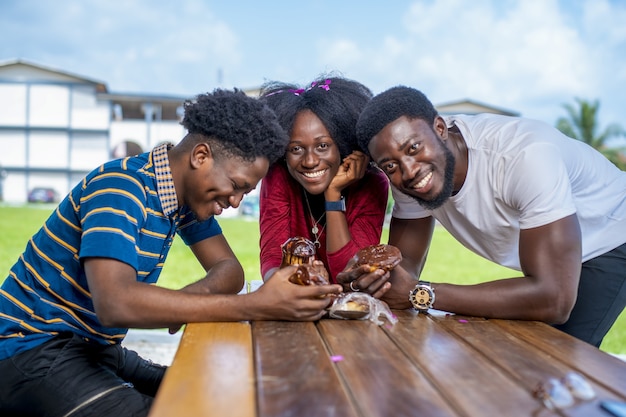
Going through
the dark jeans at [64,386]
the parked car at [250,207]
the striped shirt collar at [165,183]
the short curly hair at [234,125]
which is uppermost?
the short curly hair at [234,125]

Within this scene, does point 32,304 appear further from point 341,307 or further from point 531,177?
point 531,177

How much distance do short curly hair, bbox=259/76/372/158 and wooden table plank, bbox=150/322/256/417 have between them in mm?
1301

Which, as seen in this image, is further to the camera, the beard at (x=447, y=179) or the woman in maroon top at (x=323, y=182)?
the woman in maroon top at (x=323, y=182)

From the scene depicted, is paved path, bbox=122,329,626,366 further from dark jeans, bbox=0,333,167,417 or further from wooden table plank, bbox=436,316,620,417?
wooden table plank, bbox=436,316,620,417

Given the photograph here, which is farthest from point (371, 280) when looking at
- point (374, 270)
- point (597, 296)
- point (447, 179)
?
point (597, 296)

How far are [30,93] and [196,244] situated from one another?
32.0 metres

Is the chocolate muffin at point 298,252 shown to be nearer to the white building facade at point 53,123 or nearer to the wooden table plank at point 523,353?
the wooden table plank at point 523,353

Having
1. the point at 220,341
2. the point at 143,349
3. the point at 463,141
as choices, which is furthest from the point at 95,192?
the point at 143,349

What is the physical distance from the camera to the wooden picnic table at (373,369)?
1.26m

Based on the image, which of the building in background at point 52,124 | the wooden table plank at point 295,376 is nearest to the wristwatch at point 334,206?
the wooden table plank at point 295,376

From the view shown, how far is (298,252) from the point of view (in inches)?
93.0

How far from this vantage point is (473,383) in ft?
4.71

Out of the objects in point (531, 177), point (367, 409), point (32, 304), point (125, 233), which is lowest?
point (32, 304)

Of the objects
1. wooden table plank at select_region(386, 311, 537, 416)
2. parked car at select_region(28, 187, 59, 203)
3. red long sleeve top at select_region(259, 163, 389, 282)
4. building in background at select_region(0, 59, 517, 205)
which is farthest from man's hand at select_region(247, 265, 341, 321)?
parked car at select_region(28, 187, 59, 203)
